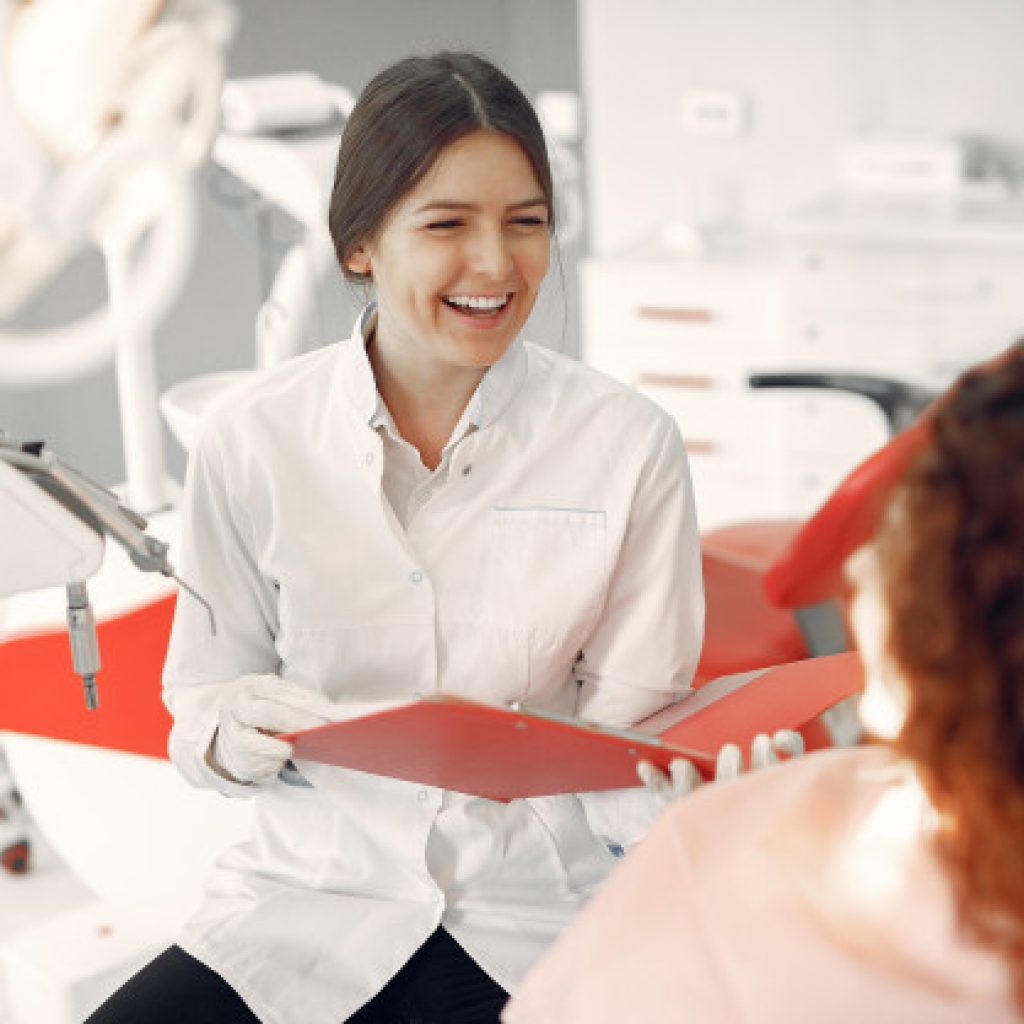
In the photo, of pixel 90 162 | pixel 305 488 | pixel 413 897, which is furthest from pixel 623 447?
pixel 90 162

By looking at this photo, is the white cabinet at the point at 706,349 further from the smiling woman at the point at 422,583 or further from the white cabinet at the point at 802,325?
the smiling woman at the point at 422,583

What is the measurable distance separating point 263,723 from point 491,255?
0.45 metres

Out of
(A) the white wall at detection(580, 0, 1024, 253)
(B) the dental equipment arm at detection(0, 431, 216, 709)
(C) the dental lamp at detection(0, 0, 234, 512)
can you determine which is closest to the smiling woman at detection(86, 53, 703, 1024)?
(B) the dental equipment arm at detection(0, 431, 216, 709)

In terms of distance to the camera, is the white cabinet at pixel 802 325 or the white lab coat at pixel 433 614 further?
the white cabinet at pixel 802 325

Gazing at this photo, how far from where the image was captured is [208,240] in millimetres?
3559

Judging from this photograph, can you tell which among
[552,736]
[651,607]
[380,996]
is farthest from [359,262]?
[380,996]

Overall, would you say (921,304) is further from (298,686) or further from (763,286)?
(298,686)

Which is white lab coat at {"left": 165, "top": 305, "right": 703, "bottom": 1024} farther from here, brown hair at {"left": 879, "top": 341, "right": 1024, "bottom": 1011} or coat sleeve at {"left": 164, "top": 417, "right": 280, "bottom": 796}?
brown hair at {"left": 879, "top": 341, "right": 1024, "bottom": 1011}

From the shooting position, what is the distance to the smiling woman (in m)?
1.54

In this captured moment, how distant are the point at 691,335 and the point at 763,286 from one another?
7.8 inches

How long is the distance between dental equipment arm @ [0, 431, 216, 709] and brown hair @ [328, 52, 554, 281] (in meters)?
0.38

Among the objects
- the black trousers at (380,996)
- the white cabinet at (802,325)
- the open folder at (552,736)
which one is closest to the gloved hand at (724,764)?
the open folder at (552,736)

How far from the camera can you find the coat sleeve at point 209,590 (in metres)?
1.62

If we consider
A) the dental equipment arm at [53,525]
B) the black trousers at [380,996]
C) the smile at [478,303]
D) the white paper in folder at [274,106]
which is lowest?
the black trousers at [380,996]
